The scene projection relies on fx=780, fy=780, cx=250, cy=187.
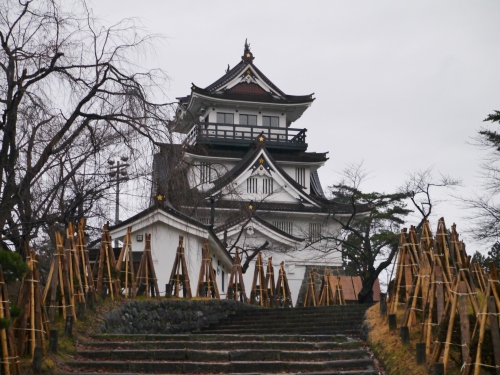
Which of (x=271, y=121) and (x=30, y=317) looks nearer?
(x=30, y=317)

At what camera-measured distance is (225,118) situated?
155ft

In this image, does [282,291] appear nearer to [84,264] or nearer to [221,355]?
[84,264]

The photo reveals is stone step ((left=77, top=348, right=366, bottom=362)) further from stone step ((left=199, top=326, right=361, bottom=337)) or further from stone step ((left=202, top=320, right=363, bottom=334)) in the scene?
stone step ((left=202, top=320, right=363, bottom=334))

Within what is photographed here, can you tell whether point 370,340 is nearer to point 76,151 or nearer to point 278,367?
point 278,367

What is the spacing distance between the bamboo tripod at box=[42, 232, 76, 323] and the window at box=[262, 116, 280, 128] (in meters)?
34.5

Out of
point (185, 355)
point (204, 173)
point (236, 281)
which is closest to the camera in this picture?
point (185, 355)

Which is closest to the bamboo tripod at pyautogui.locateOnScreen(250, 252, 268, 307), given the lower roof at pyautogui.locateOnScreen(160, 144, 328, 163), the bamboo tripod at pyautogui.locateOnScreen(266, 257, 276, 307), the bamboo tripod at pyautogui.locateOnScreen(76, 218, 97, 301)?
the bamboo tripod at pyautogui.locateOnScreen(266, 257, 276, 307)

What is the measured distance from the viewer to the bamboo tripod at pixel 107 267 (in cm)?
1714

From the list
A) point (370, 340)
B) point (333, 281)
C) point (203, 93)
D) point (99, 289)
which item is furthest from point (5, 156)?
point (203, 93)

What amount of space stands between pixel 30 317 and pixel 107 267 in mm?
5815

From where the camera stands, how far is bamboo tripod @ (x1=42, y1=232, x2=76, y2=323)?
13758 mm

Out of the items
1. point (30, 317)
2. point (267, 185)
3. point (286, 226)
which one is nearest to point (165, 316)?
point (30, 317)

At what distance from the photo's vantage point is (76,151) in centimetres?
1611

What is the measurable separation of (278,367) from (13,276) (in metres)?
4.54
